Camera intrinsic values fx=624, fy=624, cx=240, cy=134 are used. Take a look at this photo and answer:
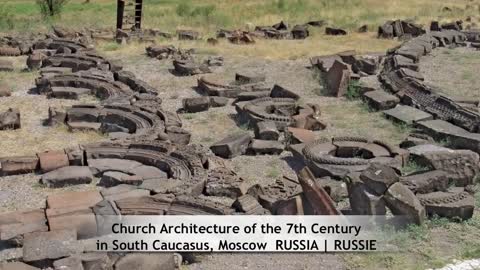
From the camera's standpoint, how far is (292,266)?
22.7ft

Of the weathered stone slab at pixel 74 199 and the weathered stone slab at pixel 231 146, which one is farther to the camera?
the weathered stone slab at pixel 231 146

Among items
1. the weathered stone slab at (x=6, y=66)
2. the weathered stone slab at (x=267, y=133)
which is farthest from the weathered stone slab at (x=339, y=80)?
the weathered stone slab at (x=6, y=66)

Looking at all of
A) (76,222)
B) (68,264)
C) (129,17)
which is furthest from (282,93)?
(129,17)

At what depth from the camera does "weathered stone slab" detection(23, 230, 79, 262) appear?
6637 millimetres

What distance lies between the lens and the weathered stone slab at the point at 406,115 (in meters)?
12.3

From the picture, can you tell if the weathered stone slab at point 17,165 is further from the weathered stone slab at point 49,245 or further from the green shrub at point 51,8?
the green shrub at point 51,8

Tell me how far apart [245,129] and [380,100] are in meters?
3.21

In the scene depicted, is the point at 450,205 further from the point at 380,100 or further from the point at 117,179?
the point at 380,100

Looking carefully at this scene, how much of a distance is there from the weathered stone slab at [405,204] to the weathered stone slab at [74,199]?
376cm

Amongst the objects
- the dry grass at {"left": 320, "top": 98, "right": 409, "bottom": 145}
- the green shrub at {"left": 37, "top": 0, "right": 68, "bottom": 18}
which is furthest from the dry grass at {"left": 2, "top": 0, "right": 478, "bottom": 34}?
the dry grass at {"left": 320, "top": 98, "right": 409, "bottom": 145}

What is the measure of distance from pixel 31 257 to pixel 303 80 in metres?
11.2

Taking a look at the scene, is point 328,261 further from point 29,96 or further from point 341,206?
point 29,96

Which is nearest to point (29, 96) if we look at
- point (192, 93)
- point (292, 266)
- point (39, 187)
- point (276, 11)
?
point (192, 93)

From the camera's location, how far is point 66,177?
9.36m
